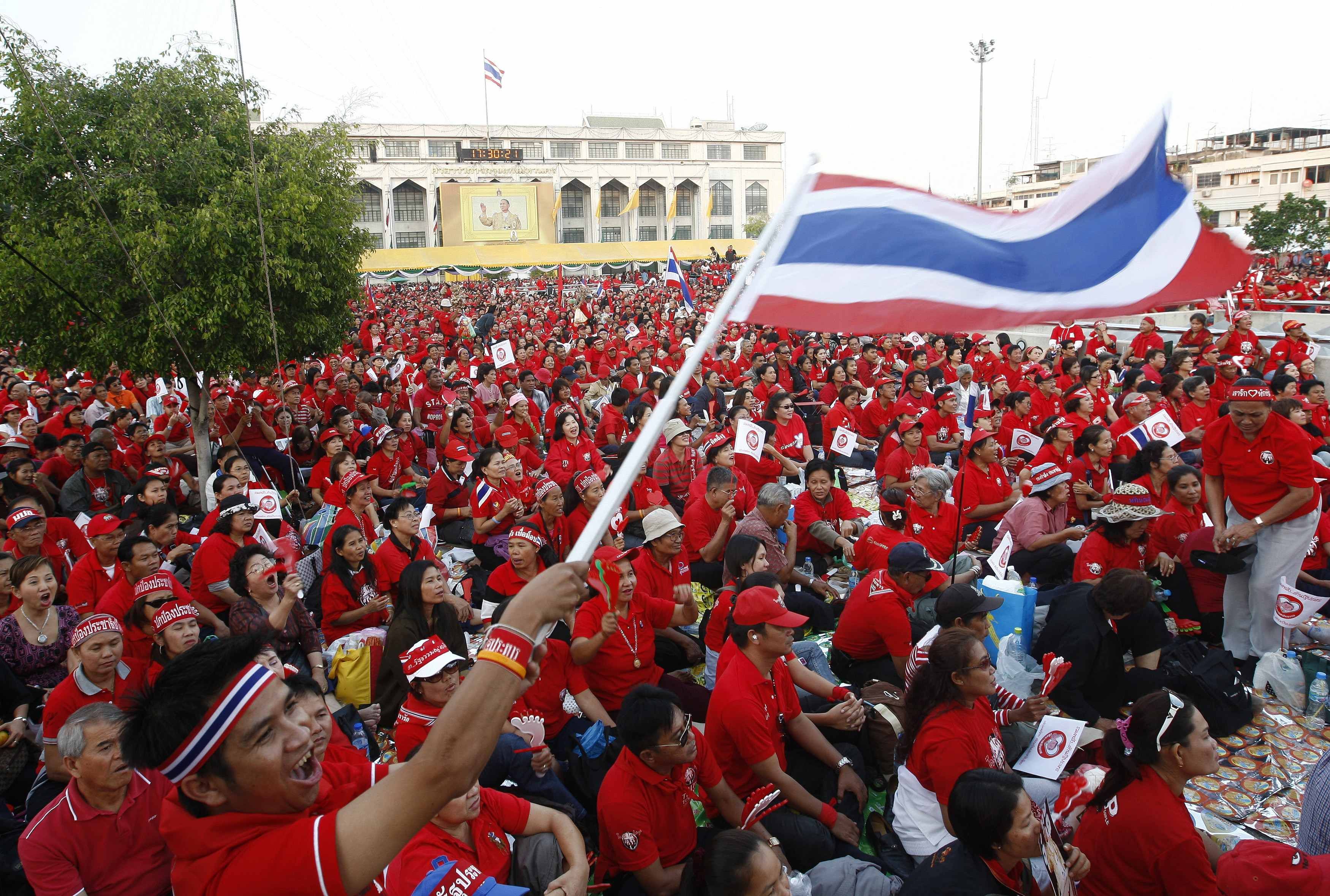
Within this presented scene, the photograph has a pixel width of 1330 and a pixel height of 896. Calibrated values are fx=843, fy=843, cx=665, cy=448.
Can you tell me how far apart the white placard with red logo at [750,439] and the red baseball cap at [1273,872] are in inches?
204

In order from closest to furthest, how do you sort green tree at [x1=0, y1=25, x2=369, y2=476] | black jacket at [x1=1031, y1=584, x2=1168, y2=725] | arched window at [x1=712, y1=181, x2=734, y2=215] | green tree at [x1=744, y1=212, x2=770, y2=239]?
1. black jacket at [x1=1031, y1=584, x2=1168, y2=725]
2. green tree at [x1=0, y1=25, x2=369, y2=476]
3. green tree at [x1=744, y1=212, x2=770, y2=239]
4. arched window at [x1=712, y1=181, x2=734, y2=215]

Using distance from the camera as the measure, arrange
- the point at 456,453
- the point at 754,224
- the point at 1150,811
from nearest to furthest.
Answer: the point at 1150,811 → the point at 456,453 → the point at 754,224

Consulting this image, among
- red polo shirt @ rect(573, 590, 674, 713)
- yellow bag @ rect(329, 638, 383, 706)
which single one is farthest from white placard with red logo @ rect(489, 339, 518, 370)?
red polo shirt @ rect(573, 590, 674, 713)

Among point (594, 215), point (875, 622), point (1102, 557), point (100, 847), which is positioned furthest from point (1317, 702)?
point (594, 215)

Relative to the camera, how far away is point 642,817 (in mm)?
3100

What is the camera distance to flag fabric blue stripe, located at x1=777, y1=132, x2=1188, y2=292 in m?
2.73

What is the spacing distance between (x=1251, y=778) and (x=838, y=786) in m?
2.16

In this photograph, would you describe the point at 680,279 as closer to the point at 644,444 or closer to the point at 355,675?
the point at 355,675

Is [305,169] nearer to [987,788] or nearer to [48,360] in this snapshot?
[48,360]

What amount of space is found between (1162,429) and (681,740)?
606 cm

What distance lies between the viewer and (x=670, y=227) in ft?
217

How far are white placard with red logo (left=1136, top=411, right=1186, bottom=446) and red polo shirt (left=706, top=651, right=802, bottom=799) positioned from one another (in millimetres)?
5182

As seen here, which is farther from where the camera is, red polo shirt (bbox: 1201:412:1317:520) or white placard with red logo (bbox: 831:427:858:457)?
white placard with red logo (bbox: 831:427:858:457)

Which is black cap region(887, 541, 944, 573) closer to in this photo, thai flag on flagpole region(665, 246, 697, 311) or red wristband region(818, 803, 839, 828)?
red wristband region(818, 803, 839, 828)
